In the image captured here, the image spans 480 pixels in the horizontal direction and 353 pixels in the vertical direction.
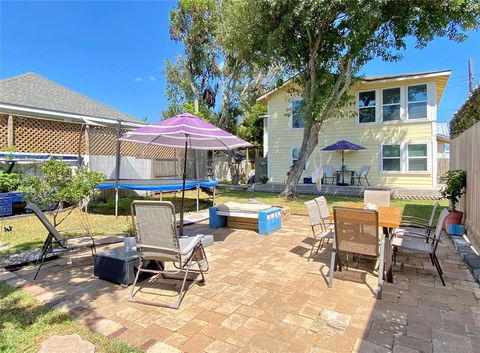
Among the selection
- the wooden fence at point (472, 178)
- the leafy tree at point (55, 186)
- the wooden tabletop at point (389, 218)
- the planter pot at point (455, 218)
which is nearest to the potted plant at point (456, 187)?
the planter pot at point (455, 218)

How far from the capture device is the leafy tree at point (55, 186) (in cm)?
459

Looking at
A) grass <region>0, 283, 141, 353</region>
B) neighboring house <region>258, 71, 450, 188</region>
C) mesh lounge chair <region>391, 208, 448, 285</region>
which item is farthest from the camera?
neighboring house <region>258, 71, 450, 188</region>

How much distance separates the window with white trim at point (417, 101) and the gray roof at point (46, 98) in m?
14.3

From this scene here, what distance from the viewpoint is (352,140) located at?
50.9ft

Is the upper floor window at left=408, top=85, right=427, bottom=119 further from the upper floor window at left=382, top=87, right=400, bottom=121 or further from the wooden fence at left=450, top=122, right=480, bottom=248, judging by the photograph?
the wooden fence at left=450, top=122, right=480, bottom=248

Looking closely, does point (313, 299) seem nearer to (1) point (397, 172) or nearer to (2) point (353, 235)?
(2) point (353, 235)

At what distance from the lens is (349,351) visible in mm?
2379

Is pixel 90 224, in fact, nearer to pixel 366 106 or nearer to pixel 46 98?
pixel 46 98

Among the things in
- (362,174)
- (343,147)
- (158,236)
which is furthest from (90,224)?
(362,174)

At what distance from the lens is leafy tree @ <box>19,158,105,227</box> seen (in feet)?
15.1

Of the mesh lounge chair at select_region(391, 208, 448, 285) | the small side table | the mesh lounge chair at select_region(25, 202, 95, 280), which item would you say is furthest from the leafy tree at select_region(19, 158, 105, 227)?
the mesh lounge chair at select_region(391, 208, 448, 285)

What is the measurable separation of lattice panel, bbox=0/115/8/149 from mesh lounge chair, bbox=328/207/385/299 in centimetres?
1179

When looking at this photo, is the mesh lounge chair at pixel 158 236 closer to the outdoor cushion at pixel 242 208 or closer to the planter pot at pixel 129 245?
the planter pot at pixel 129 245

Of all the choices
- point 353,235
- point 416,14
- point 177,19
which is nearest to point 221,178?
point 177,19
